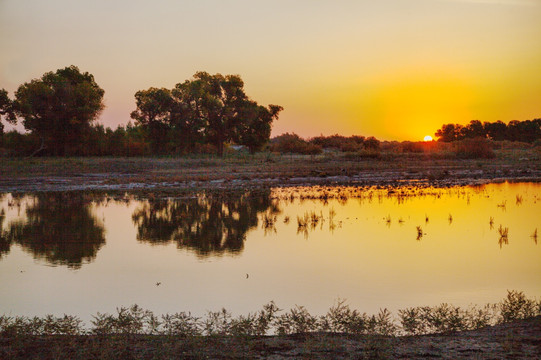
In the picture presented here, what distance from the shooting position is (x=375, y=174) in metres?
43.5

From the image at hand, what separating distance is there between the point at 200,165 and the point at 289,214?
28445 millimetres

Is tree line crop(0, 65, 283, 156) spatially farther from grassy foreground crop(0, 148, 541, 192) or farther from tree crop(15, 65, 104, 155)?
grassy foreground crop(0, 148, 541, 192)

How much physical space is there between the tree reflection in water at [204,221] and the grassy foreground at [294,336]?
630cm

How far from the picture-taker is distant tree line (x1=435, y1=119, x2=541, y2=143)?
401ft

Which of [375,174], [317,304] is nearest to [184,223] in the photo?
[317,304]

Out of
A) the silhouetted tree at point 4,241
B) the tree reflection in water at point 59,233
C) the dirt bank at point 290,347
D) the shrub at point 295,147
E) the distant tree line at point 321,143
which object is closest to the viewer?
the dirt bank at point 290,347

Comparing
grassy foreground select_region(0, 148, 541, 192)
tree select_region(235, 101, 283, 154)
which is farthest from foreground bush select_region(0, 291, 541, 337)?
tree select_region(235, 101, 283, 154)

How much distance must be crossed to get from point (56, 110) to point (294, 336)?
49.6m

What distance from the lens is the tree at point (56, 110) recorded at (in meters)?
51.1

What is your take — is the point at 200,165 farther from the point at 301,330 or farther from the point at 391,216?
the point at 301,330

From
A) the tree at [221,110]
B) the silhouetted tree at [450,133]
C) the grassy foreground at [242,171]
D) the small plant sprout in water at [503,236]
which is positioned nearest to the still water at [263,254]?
the small plant sprout in water at [503,236]

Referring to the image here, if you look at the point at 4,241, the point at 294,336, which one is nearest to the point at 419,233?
the point at 294,336

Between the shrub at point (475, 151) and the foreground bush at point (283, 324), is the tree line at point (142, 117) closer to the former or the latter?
the shrub at point (475, 151)

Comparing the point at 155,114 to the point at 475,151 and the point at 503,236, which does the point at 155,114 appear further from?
the point at 503,236
